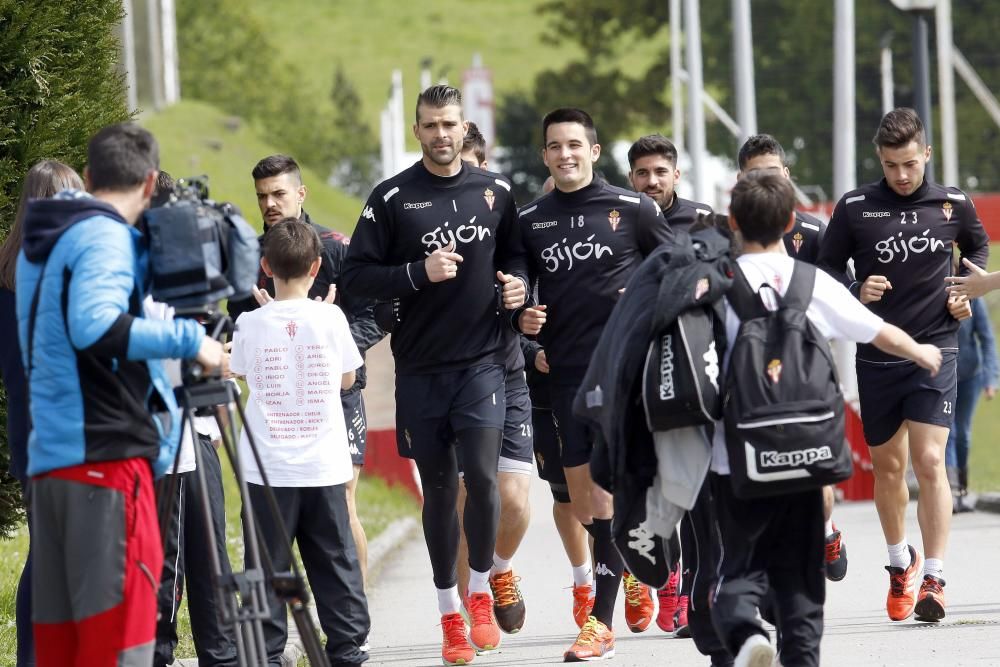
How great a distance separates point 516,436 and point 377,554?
4609mm

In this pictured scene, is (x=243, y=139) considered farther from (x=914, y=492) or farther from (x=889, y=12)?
(x=914, y=492)

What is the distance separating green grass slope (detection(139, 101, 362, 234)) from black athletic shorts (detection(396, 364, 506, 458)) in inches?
855

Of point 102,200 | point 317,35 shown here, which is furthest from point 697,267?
point 317,35

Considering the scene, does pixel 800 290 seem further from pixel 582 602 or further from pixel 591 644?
pixel 582 602

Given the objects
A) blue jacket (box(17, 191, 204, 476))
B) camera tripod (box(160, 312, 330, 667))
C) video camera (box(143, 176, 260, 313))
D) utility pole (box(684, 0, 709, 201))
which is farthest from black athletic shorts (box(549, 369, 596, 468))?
utility pole (box(684, 0, 709, 201))

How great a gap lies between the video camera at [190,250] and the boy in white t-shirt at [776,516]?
1.87 meters

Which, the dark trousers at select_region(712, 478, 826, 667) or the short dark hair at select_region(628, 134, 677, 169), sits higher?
the short dark hair at select_region(628, 134, 677, 169)

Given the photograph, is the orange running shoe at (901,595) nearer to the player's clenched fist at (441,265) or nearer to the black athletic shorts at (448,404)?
the black athletic shorts at (448,404)

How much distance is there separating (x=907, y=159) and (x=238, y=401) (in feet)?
14.5

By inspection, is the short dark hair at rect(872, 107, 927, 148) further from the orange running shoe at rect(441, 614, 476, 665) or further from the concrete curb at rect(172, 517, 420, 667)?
the concrete curb at rect(172, 517, 420, 667)

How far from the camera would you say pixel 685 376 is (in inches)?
241

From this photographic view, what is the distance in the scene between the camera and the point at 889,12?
132ft

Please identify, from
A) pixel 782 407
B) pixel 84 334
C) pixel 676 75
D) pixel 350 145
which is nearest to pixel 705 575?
pixel 782 407

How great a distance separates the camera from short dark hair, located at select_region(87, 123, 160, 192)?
18.7 feet
